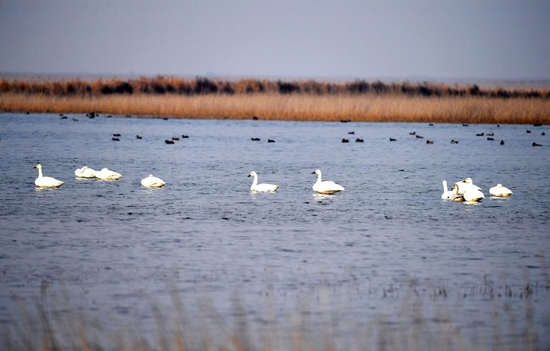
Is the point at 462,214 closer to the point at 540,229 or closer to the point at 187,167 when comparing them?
the point at 540,229

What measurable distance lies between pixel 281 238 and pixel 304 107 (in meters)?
27.9

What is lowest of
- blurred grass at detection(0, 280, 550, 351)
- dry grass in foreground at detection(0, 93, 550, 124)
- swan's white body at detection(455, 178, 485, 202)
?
dry grass in foreground at detection(0, 93, 550, 124)

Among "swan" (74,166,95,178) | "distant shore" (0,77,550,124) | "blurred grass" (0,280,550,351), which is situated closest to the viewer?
"blurred grass" (0,280,550,351)

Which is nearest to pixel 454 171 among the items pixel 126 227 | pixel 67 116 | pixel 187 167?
pixel 187 167

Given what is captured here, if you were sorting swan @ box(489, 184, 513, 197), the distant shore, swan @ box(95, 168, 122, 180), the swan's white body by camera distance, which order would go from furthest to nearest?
the distant shore < swan @ box(95, 168, 122, 180) < swan @ box(489, 184, 513, 197) < the swan's white body

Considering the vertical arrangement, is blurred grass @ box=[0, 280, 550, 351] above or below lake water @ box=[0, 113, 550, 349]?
above

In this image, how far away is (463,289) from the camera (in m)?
10.0

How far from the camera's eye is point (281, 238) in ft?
43.0

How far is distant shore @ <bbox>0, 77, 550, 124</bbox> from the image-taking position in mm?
39344

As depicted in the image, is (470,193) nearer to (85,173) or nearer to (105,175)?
(105,175)

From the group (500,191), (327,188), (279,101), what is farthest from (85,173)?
(279,101)

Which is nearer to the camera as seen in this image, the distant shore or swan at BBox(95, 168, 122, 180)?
swan at BBox(95, 168, 122, 180)

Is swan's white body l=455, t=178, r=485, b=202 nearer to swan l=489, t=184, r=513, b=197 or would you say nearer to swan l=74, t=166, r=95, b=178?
swan l=489, t=184, r=513, b=197

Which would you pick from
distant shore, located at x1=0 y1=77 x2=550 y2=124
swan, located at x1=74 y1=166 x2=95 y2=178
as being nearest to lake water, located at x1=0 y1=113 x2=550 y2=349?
swan, located at x1=74 y1=166 x2=95 y2=178
